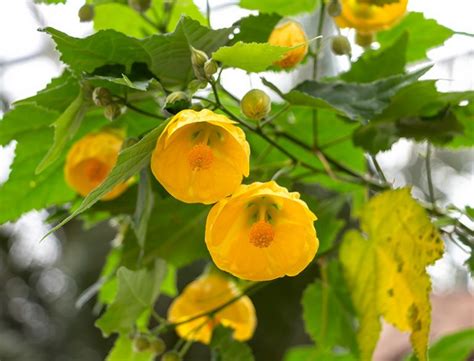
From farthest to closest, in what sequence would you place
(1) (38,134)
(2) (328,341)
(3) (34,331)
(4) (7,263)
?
(4) (7,263), (3) (34,331), (2) (328,341), (1) (38,134)

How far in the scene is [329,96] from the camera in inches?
19.2

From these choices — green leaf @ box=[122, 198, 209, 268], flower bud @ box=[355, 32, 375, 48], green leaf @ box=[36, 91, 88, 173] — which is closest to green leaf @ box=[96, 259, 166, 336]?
green leaf @ box=[122, 198, 209, 268]

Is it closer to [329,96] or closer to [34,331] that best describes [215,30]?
Answer: [329,96]

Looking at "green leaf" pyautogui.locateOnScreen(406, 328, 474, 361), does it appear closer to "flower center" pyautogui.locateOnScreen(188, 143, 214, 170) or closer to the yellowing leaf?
the yellowing leaf

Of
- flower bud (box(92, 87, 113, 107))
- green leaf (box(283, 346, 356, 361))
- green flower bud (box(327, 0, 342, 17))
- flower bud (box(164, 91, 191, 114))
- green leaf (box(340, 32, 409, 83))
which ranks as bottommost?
green leaf (box(283, 346, 356, 361))

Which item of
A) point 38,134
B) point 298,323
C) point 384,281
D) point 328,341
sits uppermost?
point 38,134

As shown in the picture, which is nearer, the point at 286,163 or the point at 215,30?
the point at 215,30

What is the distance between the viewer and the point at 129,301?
1.86 feet

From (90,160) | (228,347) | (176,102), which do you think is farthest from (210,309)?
(176,102)

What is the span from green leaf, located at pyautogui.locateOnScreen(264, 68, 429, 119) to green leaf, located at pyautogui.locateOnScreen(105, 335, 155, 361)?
0.24 meters

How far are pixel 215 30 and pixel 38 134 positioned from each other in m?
Result: 0.18

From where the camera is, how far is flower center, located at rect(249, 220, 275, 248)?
41cm

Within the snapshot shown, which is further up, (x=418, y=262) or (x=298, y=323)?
(x=418, y=262)

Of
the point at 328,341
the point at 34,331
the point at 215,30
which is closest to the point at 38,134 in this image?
the point at 215,30
